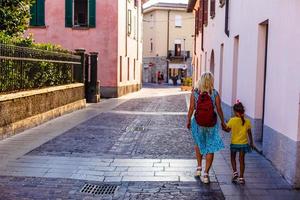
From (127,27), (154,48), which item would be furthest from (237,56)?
(154,48)

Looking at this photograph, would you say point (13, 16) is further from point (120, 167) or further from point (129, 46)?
point (129, 46)

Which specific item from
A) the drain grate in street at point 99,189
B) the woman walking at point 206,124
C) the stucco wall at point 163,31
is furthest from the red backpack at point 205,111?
the stucco wall at point 163,31

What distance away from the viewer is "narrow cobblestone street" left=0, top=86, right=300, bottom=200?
5.97 metres

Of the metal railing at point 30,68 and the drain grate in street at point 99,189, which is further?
the metal railing at point 30,68

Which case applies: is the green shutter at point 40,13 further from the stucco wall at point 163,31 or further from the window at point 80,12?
the stucco wall at point 163,31

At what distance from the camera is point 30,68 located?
12.2 metres

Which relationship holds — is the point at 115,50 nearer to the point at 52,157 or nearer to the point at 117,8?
the point at 117,8

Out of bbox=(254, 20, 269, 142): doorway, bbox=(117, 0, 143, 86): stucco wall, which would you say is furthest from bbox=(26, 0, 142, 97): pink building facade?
bbox=(254, 20, 269, 142): doorway

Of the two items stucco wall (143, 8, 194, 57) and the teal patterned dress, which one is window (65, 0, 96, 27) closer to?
the teal patterned dress

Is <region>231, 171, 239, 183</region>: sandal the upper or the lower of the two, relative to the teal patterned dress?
lower

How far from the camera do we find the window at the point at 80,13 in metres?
25.3

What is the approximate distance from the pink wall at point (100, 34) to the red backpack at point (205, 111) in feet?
64.1

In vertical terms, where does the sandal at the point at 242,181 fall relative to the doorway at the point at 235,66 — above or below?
below

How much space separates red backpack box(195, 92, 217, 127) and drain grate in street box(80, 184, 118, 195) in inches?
58.9
